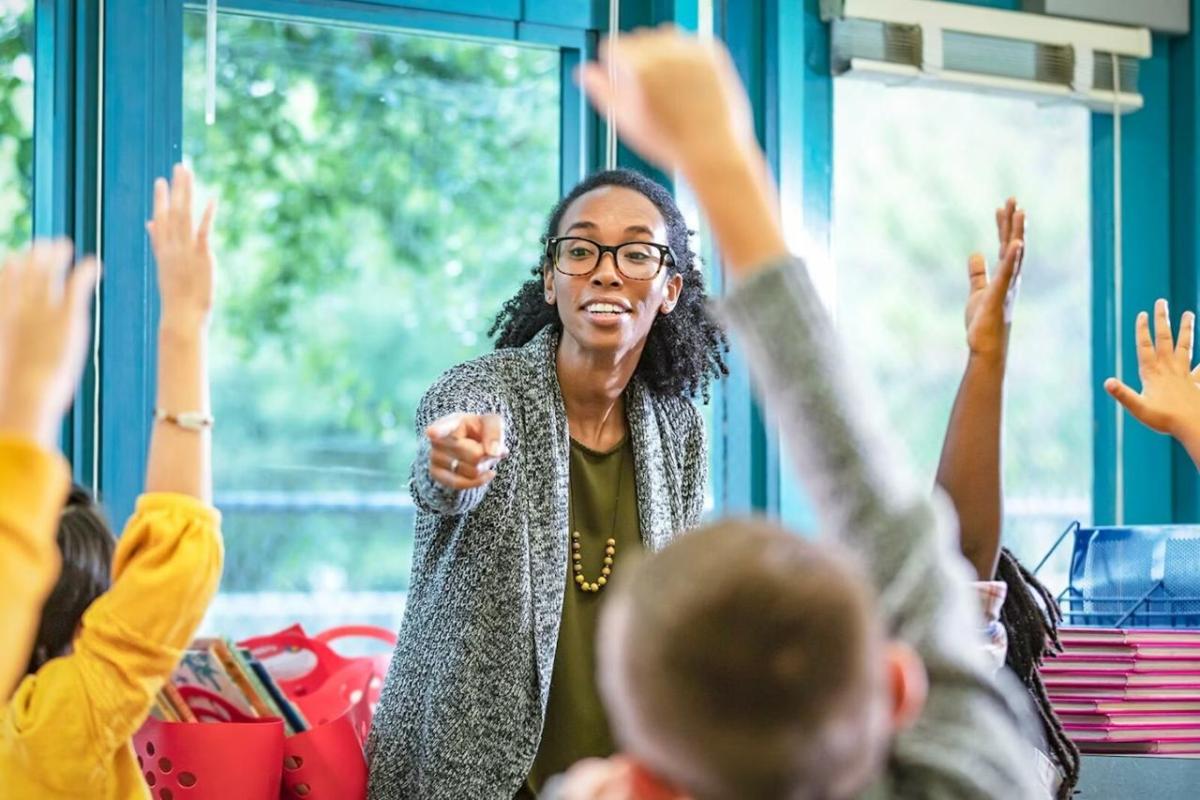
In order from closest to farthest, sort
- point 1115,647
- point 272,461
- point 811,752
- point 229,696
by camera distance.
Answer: point 811,752
point 229,696
point 1115,647
point 272,461

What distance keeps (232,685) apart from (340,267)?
0.87 meters

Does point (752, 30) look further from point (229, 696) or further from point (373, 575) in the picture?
point (229, 696)

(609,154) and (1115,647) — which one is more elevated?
(609,154)

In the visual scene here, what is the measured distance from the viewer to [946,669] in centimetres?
100

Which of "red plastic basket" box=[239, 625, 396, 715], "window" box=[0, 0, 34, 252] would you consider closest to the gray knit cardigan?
"red plastic basket" box=[239, 625, 396, 715]

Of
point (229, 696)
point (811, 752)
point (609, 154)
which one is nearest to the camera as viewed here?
point (811, 752)

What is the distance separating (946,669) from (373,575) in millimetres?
2139

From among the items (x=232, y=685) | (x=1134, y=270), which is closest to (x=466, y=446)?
(x=232, y=685)

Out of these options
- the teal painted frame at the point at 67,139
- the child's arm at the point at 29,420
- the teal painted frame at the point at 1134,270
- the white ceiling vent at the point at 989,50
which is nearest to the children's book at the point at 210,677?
the teal painted frame at the point at 67,139

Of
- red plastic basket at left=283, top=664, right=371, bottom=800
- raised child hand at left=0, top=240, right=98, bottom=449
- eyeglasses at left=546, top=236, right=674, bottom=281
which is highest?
eyeglasses at left=546, top=236, right=674, bottom=281

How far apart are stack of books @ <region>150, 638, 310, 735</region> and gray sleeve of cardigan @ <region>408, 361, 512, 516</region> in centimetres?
47

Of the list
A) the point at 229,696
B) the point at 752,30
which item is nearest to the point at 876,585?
the point at 229,696

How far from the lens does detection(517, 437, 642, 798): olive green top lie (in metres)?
2.29

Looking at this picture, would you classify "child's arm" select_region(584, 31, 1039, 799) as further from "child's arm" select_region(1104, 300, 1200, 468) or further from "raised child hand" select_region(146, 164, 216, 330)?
"child's arm" select_region(1104, 300, 1200, 468)
